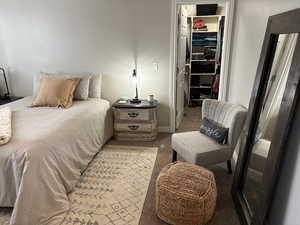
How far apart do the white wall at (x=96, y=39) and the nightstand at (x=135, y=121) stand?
0.37 m

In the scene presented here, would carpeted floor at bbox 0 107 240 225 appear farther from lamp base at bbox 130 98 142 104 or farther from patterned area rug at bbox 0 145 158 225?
lamp base at bbox 130 98 142 104

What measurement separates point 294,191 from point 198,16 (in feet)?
14.2

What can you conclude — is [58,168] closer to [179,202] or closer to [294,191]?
[179,202]

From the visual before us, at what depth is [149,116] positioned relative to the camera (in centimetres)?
321

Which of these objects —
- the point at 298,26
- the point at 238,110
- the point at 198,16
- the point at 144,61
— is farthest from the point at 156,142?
the point at 198,16

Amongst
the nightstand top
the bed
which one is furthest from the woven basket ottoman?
the nightstand top

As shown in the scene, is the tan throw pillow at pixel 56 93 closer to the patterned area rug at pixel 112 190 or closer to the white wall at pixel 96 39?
the white wall at pixel 96 39

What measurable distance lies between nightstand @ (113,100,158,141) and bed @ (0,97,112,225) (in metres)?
0.69

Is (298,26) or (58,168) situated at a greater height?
(298,26)

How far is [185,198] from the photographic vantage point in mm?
1661

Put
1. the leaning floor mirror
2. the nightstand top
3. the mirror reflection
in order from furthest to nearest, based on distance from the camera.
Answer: the nightstand top, the mirror reflection, the leaning floor mirror

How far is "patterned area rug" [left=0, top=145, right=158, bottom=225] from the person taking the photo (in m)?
1.87

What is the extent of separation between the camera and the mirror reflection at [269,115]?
1376mm

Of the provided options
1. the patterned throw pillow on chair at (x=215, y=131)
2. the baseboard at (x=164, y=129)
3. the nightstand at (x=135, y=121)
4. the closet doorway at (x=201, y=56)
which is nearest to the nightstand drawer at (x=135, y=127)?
the nightstand at (x=135, y=121)
